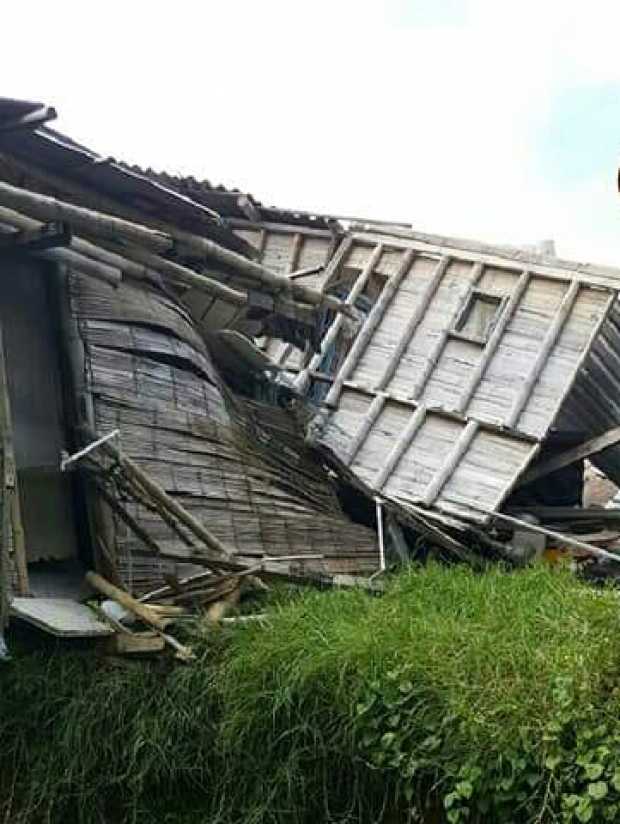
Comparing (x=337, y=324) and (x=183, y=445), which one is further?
(x=337, y=324)

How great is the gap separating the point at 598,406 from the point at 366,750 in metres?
5.95

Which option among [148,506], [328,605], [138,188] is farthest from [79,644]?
[138,188]

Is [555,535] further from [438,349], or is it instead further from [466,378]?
[438,349]

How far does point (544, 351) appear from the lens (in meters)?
8.52

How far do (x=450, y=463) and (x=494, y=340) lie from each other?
1.33m

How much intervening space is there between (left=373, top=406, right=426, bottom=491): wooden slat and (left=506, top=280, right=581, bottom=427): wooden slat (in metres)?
0.83

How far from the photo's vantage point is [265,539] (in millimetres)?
6480

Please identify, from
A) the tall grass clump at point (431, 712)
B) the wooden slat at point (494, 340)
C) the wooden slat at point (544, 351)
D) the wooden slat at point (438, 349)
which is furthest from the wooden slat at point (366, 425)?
the tall grass clump at point (431, 712)

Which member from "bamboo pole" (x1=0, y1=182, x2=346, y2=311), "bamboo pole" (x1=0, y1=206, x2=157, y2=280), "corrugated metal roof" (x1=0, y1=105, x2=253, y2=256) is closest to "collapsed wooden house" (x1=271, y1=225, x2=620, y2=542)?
"bamboo pole" (x1=0, y1=182, x2=346, y2=311)

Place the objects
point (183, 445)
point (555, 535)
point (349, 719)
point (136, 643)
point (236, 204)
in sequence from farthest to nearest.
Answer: point (236, 204) < point (555, 535) < point (183, 445) < point (136, 643) < point (349, 719)

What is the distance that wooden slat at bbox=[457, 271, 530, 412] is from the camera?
858 centimetres

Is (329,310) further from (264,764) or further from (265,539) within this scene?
(264,764)

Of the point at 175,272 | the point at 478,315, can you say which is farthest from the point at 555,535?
the point at 175,272

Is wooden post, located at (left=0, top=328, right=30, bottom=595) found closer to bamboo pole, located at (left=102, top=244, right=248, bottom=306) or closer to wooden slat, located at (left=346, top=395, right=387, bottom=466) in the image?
bamboo pole, located at (left=102, top=244, right=248, bottom=306)
